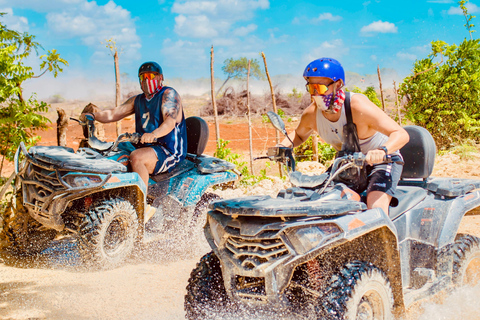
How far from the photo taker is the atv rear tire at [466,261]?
3.40 meters

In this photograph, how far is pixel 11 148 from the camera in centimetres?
639

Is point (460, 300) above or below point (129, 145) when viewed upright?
below

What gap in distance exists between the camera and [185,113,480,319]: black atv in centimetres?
253

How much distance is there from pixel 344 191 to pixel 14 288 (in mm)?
3247

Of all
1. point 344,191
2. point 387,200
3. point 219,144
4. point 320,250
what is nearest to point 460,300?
point 387,200

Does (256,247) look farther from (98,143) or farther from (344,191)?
(98,143)

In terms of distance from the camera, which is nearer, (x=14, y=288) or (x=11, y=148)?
(x=14, y=288)

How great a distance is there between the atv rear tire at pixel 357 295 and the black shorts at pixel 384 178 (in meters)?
0.67

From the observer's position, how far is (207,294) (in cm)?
294

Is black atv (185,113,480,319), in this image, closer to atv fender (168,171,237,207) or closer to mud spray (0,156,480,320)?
mud spray (0,156,480,320)

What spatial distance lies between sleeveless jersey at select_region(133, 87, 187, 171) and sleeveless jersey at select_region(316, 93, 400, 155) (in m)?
2.27

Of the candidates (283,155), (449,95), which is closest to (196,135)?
(283,155)

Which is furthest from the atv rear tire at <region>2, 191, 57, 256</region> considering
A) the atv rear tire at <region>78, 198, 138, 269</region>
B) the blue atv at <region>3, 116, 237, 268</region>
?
the atv rear tire at <region>78, 198, 138, 269</region>

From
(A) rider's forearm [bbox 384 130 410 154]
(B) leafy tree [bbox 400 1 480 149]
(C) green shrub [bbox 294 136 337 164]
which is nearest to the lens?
(A) rider's forearm [bbox 384 130 410 154]
